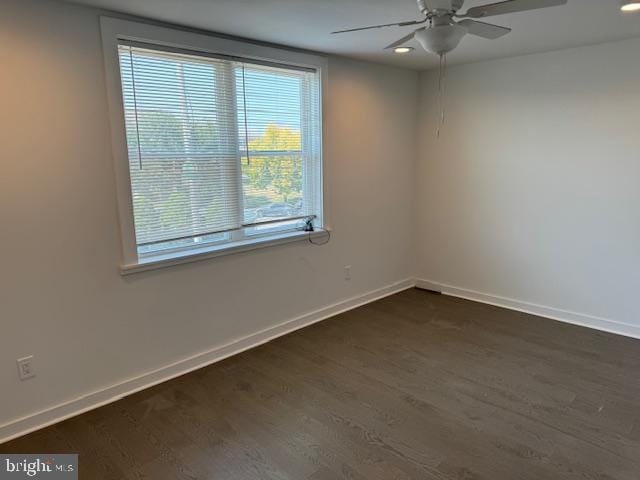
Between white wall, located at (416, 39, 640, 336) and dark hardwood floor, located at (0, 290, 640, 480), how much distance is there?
0.55 m

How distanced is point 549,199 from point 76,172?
3.66 m

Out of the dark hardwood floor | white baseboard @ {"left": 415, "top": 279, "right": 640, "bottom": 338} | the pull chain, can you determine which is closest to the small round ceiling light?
the pull chain

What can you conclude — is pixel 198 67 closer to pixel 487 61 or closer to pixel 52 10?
pixel 52 10

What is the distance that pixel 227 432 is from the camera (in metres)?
2.42

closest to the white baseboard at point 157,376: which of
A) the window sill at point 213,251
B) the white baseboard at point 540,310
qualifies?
the window sill at point 213,251

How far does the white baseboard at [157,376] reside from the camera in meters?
2.43

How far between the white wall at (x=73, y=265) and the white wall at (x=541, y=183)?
2.11m

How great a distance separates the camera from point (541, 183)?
3.89m

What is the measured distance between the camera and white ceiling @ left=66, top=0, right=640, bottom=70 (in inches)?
92.7

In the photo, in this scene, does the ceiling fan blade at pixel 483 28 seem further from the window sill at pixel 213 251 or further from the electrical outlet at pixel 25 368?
the electrical outlet at pixel 25 368

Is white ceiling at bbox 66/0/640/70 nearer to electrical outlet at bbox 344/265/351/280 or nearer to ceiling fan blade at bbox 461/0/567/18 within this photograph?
ceiling fan blade at bbox 461/0/567/18

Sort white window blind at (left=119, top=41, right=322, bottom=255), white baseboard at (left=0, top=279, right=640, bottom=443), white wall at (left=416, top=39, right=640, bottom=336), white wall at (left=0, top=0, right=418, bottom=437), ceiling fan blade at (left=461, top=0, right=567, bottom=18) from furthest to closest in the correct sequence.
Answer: white wall at (left=416, top=39, right=640, bottom=336) < white window blind at (left=119, top=41, right=322, bottom=255) < white baseboard at (left=0, top=279, right=640, bottom=443) < white wall at (left=0, top=0, right=418, bottom=437) < ceiling fan blade at (left=461, top=0, right=567, bottom=18)

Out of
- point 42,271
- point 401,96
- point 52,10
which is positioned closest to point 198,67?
point 52,10

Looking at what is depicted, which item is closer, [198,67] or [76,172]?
[76,172]
